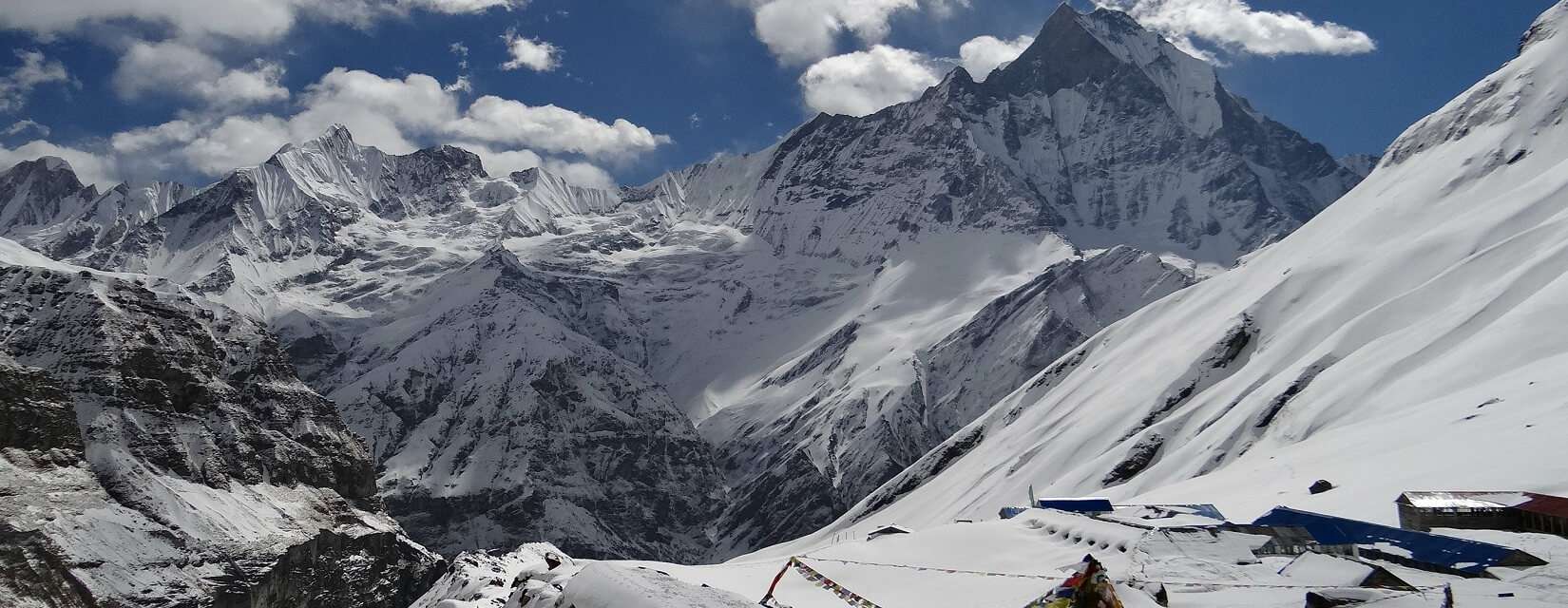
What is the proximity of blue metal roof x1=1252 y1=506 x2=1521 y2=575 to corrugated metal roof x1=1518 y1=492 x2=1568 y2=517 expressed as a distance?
402 centimetres

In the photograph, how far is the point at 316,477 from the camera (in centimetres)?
19075

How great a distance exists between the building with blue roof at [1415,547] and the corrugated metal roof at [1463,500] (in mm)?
3086

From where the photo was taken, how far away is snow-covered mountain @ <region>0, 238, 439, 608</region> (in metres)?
138

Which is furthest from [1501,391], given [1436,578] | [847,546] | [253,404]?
[253,404]

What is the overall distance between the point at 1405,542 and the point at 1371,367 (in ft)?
256

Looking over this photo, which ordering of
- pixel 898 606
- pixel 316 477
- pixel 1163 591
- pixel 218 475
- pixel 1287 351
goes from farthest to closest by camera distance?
pixel 316 477 → pixel 218 475 → pixel 1287 351 → pixel 898 606 → pixel 1163 591

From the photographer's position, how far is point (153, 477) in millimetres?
158375

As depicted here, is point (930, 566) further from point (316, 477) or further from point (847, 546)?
point (316, 477)

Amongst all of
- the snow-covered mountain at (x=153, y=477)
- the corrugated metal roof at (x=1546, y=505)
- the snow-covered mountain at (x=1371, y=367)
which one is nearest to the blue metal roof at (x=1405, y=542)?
the corrugated metal roof at (x=1546, y=505)

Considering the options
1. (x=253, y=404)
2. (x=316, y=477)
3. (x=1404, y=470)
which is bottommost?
(x=1404, y=470)

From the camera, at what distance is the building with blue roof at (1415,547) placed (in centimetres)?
3669

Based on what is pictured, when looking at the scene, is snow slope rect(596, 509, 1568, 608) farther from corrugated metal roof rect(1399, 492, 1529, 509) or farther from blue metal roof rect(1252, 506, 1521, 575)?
corrugated metal roof rect(1399, 492, 1529, 509)

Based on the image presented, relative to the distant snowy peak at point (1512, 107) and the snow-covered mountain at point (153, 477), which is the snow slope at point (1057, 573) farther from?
the distant snowy peak at point (1512, 107)

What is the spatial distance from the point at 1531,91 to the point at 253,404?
7735 inches
